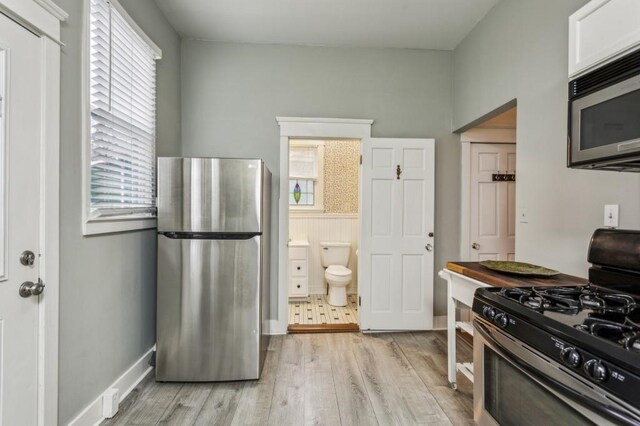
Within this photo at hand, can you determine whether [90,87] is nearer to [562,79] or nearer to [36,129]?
[36,129]

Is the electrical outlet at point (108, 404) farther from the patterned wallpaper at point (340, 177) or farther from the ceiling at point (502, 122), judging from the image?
the ceiling at point (502, 122)

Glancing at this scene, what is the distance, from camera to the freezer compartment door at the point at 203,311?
2289 mm

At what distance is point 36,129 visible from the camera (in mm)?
1433

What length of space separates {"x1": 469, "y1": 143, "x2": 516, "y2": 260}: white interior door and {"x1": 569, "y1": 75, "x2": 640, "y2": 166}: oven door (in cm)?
216

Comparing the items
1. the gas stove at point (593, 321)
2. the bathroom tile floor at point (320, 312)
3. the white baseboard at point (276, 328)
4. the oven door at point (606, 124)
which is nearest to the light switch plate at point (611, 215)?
the gas stove at point (593, 321)

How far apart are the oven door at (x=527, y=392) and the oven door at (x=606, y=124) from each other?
742 mm

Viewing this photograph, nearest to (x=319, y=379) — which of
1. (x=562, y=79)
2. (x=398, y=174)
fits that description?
(x=398, y=174)

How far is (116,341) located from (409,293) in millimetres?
2534

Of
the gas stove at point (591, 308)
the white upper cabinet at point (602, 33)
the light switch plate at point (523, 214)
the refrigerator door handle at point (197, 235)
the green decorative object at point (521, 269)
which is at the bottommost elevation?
the gas stove at point (591, 308)

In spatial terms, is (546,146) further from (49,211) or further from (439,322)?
(49,211)

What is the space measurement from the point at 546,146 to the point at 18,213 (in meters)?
2.84

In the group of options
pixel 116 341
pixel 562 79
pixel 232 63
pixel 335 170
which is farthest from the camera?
pixel 335 170

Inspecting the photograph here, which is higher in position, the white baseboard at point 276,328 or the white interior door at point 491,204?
the white interior door at point 491,204

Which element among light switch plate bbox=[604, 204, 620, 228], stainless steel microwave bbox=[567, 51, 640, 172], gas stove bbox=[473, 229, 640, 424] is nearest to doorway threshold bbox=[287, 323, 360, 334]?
gas stove bbox=[473, 229, 640, 424]
